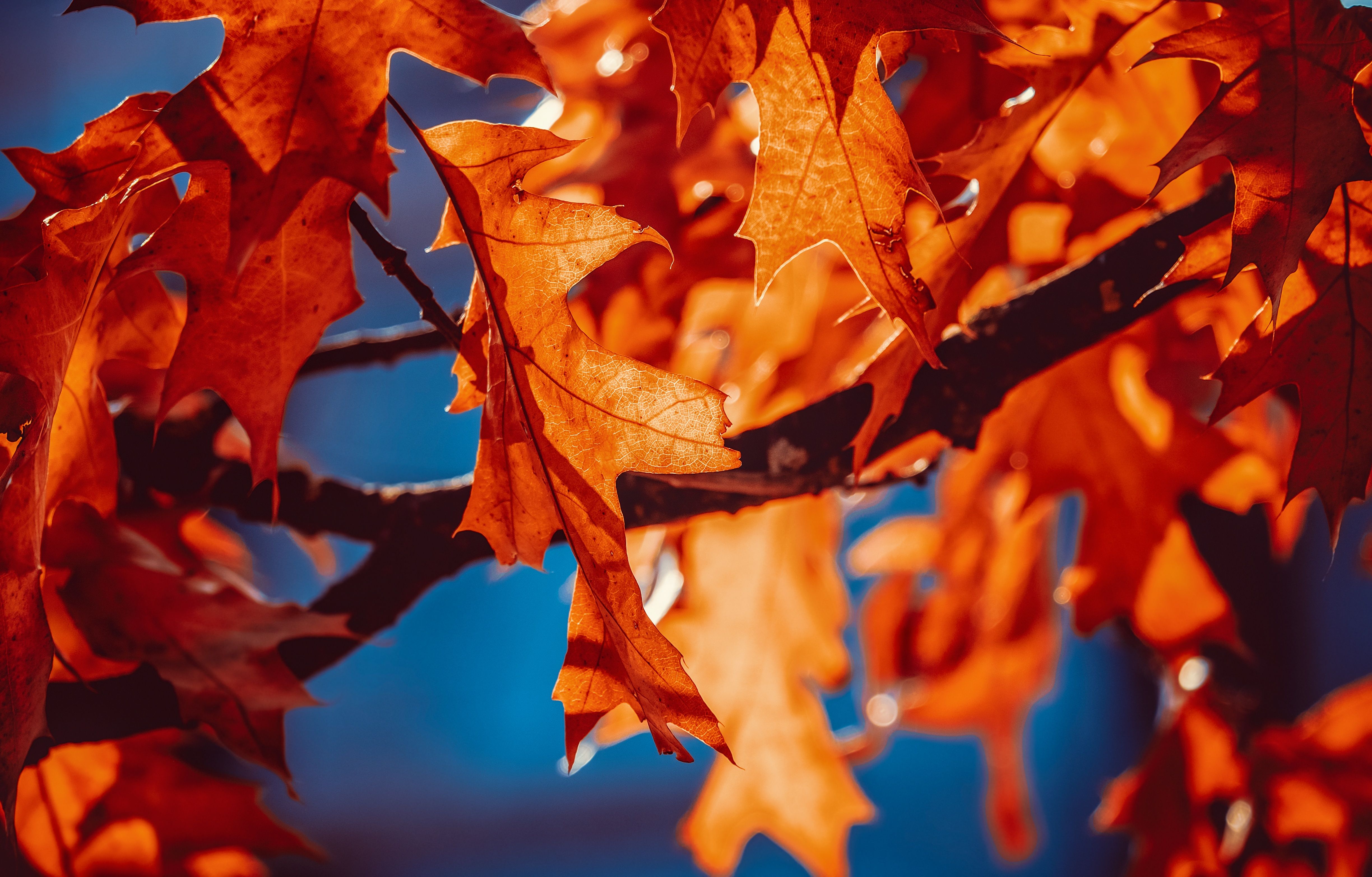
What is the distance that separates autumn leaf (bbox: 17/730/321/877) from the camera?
811 mm

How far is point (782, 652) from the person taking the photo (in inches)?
43.9

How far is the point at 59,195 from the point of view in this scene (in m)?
0.42

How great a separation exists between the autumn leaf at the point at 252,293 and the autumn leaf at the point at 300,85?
0.08 feet

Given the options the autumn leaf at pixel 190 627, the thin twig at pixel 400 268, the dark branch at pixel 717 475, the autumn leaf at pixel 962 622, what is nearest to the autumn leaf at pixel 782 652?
the autumn leaf at pixel 962 622

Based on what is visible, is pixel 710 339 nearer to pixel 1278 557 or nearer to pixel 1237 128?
pixel 1237 128

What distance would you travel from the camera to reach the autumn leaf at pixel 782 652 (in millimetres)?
1096

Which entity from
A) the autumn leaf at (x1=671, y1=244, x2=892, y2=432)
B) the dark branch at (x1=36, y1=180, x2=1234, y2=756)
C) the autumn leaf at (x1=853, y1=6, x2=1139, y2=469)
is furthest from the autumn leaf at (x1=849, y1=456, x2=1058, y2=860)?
the autumn leaf at (x1=853, y1=6, x2=1139, y2=469)

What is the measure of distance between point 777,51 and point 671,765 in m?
3.97

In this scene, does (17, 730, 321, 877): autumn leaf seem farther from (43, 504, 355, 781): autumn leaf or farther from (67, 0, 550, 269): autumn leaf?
(67, 0, 550, 269): autumn leaf

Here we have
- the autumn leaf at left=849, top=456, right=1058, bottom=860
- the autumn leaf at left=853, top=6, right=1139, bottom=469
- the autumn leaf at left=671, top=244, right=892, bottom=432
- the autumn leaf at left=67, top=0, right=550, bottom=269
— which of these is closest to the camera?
the autumn leaf at left=67, top=0, right=550, bottom=269

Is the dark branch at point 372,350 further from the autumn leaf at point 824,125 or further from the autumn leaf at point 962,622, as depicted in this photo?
the autumn leaf at point 962,622

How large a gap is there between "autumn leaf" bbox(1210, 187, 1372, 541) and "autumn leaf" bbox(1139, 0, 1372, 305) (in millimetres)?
66

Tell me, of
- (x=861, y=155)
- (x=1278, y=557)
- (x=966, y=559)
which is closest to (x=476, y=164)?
(x=861, y=155)

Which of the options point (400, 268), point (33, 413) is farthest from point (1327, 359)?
point (33, 413)
